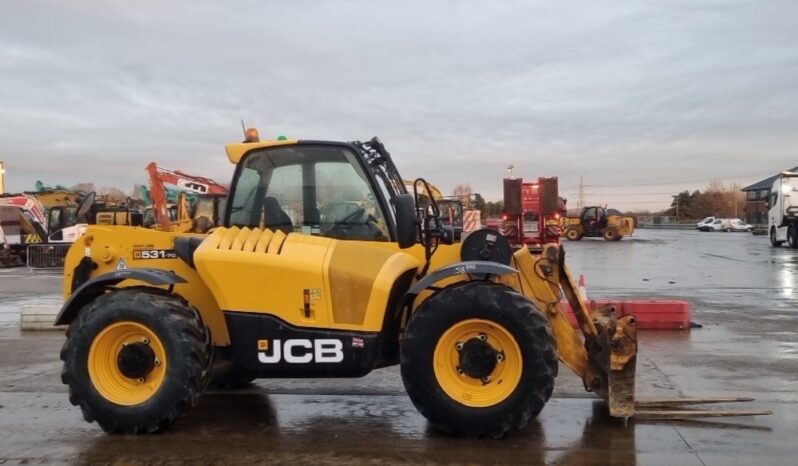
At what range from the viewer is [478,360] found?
→ 4.97 metres

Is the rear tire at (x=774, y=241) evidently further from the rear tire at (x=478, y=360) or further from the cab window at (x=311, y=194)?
the cab window at (x=311, y=194)

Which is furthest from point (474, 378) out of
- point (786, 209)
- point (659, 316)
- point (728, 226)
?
point (728, 226)

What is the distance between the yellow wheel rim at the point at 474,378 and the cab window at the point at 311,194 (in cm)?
100

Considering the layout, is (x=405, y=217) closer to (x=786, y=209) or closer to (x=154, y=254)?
(x=154, y=254)

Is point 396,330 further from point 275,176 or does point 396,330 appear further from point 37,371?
point 37,371

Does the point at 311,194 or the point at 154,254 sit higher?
the point at 311,194

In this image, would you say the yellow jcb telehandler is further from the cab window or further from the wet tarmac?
the cab window

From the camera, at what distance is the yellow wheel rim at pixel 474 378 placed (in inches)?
196

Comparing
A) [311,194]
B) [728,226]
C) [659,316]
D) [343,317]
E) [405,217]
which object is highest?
[311,194]

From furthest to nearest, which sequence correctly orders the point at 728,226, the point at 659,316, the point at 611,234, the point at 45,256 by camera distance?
the point at 728,226, the point at 611,234, the point at 45,256, the point at 659,316

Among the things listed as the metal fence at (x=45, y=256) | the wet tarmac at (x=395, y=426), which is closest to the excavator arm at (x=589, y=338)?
the wet tarmac at (x=395, y=426)

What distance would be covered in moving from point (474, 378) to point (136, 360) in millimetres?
2450

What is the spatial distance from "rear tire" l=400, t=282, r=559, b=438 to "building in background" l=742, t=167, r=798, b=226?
78.6 m

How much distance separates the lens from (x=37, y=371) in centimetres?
768
